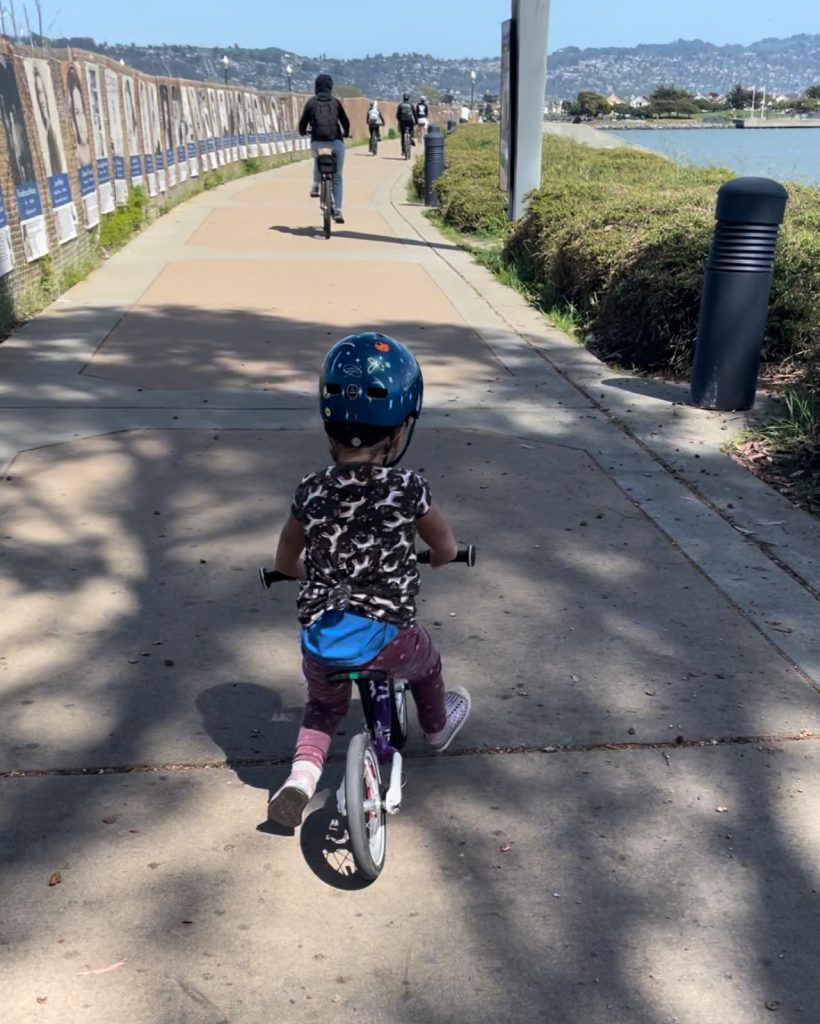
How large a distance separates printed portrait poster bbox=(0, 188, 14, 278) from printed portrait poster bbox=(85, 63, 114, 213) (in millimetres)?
4944

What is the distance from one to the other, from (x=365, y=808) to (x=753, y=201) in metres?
4.98

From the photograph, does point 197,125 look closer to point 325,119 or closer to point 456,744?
point 325,119

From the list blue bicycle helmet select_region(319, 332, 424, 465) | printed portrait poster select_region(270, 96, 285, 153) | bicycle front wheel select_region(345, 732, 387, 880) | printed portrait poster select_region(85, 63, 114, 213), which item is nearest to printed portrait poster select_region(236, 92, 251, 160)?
printed portrait poster select_region(270, 96, 285, 153)

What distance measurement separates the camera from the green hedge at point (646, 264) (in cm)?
782

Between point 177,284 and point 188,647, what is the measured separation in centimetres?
830

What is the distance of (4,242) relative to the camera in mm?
9266

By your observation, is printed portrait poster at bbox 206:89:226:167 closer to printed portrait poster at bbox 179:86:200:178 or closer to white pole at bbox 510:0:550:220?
printed portrait poster at bbox 179:86:200:178

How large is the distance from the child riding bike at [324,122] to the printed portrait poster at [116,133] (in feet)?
8.03

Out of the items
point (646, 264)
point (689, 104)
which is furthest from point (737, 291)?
point (689, 104)

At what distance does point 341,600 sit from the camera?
2.89m

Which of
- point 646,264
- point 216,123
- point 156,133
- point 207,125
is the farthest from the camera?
point 216,123

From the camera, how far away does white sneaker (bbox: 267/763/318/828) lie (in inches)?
114

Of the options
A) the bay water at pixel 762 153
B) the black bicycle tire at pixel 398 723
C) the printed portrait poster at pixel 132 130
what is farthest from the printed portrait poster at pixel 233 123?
the black bicycle tire at pixel 398 723

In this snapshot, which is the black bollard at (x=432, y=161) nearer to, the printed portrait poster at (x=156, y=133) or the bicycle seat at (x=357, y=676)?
the printed portrait poster at (x=156, y=133)
